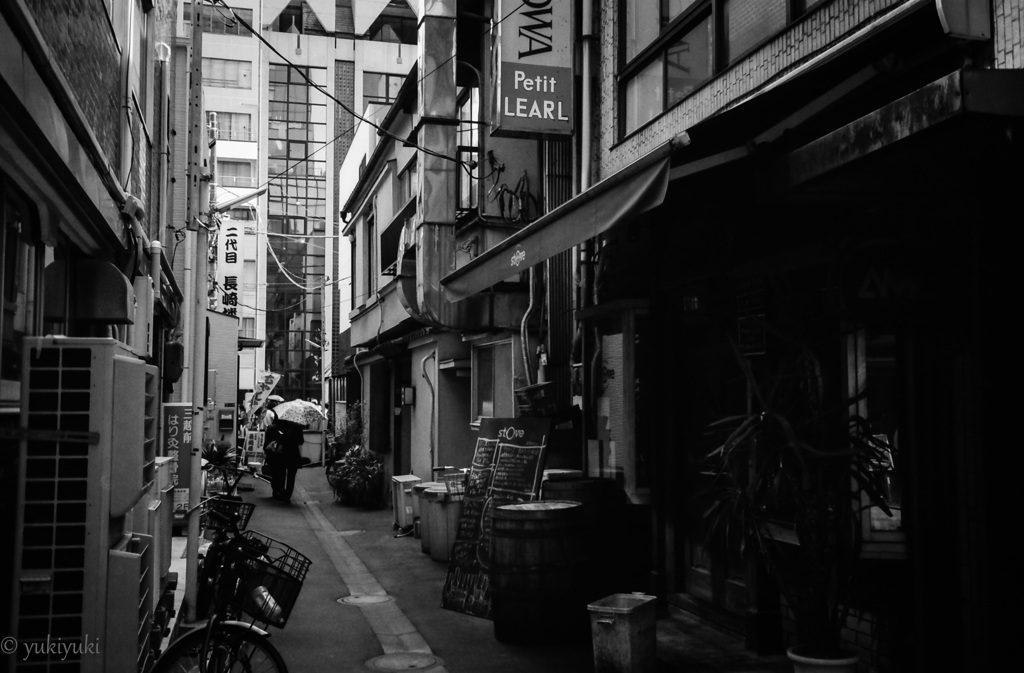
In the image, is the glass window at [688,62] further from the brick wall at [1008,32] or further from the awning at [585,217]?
the brick wall at [1008,32]

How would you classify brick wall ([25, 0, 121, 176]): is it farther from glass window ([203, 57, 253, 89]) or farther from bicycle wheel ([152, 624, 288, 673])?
glass window ([203, 57, 253, 89])

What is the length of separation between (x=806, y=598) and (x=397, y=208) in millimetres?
15909

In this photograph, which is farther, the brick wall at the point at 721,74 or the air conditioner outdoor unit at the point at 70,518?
the brick wall at the point at 721,74

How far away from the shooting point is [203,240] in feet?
29.3

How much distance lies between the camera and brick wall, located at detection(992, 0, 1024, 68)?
4852 mm

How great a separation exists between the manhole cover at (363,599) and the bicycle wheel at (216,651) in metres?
4.67

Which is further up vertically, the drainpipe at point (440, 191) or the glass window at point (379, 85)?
the glass window at point (379, 85)

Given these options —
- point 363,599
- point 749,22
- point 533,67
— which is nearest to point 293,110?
point 533,67

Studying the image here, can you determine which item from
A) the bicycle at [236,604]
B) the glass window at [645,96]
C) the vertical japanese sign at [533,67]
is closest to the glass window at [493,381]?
the vertical japanese sign at [533,67]

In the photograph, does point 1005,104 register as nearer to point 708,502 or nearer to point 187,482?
point 708,502

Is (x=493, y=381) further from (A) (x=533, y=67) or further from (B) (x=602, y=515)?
(B) (x=602, y=515)

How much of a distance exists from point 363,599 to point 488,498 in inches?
69.3

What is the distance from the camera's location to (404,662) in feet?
24.2

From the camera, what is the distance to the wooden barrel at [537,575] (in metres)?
7.66
